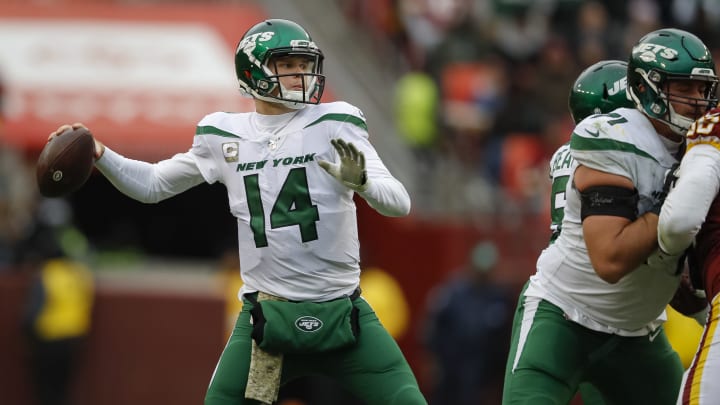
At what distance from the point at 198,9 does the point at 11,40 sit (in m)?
1.87

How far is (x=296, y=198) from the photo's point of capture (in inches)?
212

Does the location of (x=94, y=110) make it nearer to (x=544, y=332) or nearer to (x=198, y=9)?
(x=198, y=9)

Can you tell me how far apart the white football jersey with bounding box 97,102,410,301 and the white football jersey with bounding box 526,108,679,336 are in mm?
670

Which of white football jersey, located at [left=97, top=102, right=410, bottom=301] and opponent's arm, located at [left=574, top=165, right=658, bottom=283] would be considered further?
white football jersey, located at [left=97, top=102, right=410, bottom=301]

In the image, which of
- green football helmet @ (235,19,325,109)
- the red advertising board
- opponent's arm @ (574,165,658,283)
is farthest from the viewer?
the red advertising board

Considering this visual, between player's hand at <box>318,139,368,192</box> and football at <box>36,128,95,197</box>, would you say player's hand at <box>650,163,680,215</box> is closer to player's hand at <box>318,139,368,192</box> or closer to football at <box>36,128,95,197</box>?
player's hand at <box>318,139,368,192</box>

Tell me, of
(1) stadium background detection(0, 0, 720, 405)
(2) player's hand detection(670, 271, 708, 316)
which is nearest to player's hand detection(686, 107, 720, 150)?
(2) player's hand detection(670, 271, 708, 316)

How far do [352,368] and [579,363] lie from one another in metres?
0.89

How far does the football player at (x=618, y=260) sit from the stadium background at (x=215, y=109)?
233 inches

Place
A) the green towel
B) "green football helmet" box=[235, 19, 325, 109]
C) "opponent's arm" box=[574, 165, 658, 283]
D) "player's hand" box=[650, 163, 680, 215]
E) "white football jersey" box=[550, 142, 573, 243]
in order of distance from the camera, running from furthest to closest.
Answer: "white football jersey" box=[550, 142, 573, 243]
"green football helmet" box=[235, 19, 325, 109]
the green towel
"player's hand" box=[650, 163, 680, 215]
"opponent's arm" box=[574, 165, 658, 283]

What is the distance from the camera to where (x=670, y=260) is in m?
5.12

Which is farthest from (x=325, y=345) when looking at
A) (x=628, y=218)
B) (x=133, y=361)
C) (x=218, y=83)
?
(x=218, y=83)

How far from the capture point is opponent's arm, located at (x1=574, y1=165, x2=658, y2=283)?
16.4 ft

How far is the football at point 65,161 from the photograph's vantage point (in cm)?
552
